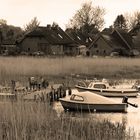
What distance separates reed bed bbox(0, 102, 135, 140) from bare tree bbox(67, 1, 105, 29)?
93.8 metres

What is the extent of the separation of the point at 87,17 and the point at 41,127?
97203 mm

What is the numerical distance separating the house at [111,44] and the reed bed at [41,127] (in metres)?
73.0

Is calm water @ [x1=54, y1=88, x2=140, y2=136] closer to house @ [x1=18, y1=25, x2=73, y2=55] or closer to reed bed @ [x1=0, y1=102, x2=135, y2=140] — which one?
reed bed @ [x1=0, y1=102, x2=135, y2=140]

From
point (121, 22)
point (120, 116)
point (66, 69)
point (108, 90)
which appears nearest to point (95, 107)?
→ point (120, 116)

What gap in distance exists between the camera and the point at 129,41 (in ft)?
319

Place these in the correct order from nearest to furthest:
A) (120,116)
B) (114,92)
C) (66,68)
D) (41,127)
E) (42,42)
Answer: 1. (41,127)
2. (120,116)
3. (114,92)
4. (66,68)
5. (42,42)

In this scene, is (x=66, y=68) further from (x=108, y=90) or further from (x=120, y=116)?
(x=120, y=116)

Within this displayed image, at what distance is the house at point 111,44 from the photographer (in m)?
92.6

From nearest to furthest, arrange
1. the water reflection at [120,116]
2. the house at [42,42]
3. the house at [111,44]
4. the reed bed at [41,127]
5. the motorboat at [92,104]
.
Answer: the reed bed at [41,127] < the water reflection at [120,116] < the motorboat at [92,104] < the house at [42,42] < the house at [111,44]

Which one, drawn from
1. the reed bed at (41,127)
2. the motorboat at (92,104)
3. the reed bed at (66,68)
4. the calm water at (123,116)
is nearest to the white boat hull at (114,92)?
the calm water at (123,116)

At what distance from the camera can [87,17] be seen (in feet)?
367

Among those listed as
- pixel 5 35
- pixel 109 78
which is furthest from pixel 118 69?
pixel 5 35

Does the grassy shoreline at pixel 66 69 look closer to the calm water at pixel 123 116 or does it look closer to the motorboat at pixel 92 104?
the motorboat at pixel 92 104

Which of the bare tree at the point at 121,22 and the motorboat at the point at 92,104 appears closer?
the motorboat at the point at 92,104
